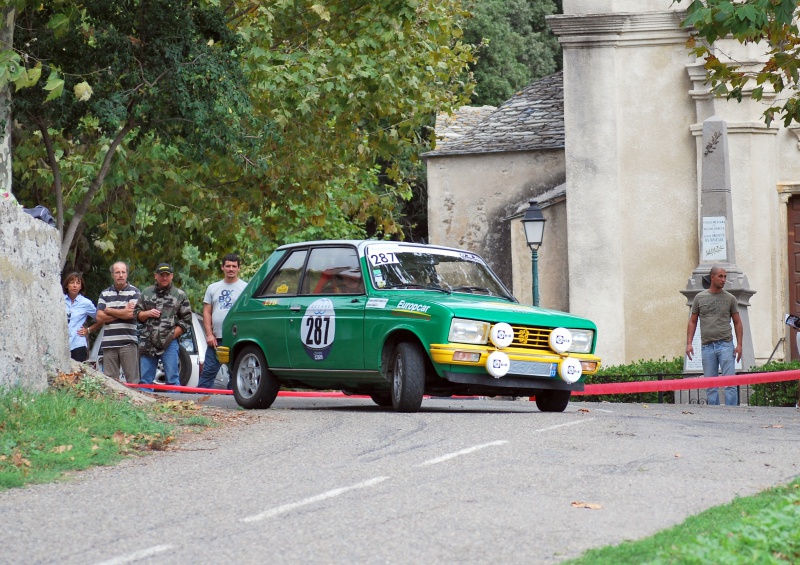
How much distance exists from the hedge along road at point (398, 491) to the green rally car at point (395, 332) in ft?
2.26

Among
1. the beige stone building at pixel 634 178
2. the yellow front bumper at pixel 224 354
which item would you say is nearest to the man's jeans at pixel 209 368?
the yellow front bumper at pixel 224 354

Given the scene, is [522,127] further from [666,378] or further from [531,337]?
[531,337]

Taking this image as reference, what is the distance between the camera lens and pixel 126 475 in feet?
29.0

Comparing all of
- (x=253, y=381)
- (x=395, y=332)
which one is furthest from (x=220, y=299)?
(x=395, y=332)

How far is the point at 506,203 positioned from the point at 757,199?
875 centimetres

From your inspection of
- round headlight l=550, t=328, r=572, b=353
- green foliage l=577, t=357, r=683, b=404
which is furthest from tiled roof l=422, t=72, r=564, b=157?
round headlight l=550, t=328, r=572, b=353

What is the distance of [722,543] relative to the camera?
5.77m

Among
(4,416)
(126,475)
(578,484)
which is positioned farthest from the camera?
(4,416)

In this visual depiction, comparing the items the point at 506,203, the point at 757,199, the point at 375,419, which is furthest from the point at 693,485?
the point at 506,203

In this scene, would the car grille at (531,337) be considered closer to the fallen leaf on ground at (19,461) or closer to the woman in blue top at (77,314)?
the fallen leaf on ground at (19,461)

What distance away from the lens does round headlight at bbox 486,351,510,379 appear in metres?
12.2

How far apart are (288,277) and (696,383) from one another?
5.34 m

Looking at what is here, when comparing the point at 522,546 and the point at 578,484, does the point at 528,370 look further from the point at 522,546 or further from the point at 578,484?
the point at 522,546

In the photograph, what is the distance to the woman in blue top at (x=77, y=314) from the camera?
16.7 metres
